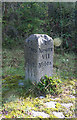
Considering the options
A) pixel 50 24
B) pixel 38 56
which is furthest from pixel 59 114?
pixel 50 24

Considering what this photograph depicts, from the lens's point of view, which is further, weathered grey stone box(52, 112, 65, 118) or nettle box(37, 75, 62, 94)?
nettle box(37, 75, 62, 94)

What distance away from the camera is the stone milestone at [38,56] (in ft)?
11.9

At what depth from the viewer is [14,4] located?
8242 mm

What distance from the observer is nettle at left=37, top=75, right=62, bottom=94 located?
12.2ft

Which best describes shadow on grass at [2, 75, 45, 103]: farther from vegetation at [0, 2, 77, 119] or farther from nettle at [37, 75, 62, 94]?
nettle at [37, 75, 62, 94]

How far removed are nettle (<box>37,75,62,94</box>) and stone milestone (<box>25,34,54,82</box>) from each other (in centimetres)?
14

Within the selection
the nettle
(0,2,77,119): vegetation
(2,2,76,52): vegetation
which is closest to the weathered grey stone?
(0,2,77,119): vegetation

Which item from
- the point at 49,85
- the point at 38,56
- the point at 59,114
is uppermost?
the point at 38,56

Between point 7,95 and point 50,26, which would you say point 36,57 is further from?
point 50,26

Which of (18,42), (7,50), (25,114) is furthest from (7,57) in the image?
(25,114)

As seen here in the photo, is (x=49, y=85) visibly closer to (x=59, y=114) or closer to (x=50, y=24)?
(x=59, y=114)

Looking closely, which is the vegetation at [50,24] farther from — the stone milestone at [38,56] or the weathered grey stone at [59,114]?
the weathered grey stone at [59,114]

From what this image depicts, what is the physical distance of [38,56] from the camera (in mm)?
3631

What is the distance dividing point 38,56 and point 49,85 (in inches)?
33.3
